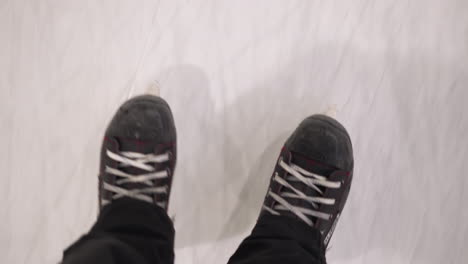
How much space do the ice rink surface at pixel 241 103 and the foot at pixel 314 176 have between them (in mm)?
58

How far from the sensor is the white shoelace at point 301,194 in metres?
0.60

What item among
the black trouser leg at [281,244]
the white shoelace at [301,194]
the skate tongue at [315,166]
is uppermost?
the skate tongue at [315,166]

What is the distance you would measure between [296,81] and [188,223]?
379 mm

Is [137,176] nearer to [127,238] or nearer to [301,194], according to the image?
[127,238]

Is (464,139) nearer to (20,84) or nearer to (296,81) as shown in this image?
(296,81)

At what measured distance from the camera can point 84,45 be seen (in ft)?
2.19

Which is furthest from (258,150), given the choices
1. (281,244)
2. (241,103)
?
(281,244)

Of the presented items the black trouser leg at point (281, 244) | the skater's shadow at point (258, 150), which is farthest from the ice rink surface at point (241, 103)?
the black trouser leg at point (281, 244)

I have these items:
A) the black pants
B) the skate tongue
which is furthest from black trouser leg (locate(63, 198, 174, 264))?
the skate tongue

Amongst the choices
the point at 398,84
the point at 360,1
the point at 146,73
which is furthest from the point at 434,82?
the point at 146,73

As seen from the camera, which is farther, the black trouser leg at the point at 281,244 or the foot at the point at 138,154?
the foot at the point at 138,154

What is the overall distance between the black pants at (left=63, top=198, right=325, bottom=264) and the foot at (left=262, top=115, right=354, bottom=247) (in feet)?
0.14

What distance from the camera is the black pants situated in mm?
446

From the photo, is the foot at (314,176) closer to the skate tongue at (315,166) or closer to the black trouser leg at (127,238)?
the skate tongue at (315,166)
